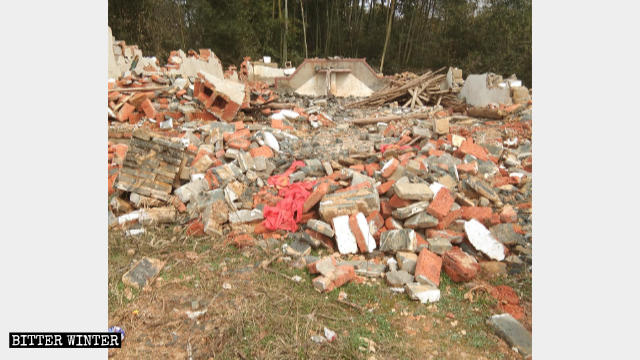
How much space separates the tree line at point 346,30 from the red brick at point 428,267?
55.6 feet

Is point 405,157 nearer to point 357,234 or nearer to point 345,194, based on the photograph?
point 345,194

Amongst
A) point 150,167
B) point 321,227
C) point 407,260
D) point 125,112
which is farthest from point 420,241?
point 125,112

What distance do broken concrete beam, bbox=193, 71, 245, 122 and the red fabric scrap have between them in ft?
16.2

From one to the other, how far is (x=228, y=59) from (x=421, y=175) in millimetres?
21916

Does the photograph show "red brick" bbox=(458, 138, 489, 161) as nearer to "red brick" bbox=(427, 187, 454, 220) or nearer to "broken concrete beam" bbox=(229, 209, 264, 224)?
"red brick" bbox=(427, 187, 454, 220)

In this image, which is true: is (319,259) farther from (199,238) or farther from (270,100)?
(270,100)

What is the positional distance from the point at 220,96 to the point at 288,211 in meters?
5.91

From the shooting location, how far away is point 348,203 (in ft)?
17.2

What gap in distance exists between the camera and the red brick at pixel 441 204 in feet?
16.9

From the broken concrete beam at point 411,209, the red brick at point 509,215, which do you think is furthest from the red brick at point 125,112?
the red brick at point 509,215

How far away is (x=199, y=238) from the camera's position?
531 centimetres

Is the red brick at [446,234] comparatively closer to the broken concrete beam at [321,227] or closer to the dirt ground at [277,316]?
the dirt ground at [277,316]

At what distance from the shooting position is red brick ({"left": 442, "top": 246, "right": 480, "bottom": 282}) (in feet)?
14.1

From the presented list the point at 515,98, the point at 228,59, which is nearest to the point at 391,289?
the point at 515,98
